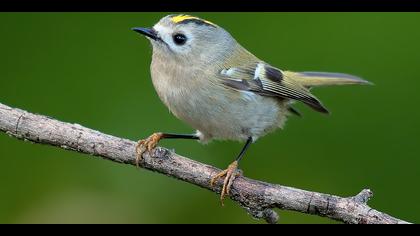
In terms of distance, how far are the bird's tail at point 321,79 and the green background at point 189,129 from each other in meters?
0.05

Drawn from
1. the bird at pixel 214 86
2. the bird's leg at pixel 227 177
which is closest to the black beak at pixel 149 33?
the bird at pixel 214 86

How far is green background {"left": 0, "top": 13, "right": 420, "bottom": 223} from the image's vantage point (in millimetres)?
3787

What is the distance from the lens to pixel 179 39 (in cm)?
356

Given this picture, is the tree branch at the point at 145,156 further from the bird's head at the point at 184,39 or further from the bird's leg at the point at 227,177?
the bird's head at the point at 184,39

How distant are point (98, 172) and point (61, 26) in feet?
Result: 2.57

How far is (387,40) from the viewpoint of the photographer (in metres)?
3.90

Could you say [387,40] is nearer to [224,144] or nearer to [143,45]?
[224,144]

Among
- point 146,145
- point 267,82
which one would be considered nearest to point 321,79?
point 267,82

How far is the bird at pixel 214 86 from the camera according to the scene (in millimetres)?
3463

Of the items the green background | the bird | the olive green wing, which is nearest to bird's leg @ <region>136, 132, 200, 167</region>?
the bird

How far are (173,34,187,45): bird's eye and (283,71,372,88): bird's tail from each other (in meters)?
0.63

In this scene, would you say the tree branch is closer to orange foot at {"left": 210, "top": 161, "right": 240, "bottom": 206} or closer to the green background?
orange foot at {"left": 210, "top": 161, "right": 240, "bottom": 206}

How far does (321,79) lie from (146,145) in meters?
1.13
